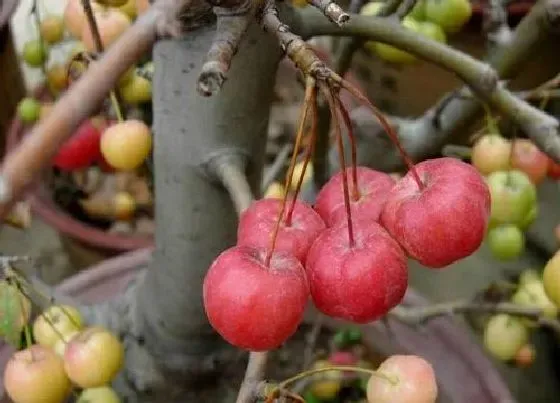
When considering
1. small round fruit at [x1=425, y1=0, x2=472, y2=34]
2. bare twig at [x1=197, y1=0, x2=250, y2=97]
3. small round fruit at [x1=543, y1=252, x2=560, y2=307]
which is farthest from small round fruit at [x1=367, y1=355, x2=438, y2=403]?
small round fruit at [x1=425, y1=0, x2=472, y2=34]

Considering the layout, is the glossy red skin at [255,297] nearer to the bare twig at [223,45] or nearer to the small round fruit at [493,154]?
the bare twig at [223,45]

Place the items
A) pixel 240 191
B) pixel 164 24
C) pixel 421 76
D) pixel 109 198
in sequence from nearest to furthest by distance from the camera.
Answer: pixel 164 24 → pixel 240 191 → pixel 109 198 → pixel 421 76

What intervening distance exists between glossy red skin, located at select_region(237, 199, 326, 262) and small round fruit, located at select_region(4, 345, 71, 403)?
8.5 inches

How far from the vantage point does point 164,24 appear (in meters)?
0.27

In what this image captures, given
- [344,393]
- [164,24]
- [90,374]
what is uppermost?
[164,24]

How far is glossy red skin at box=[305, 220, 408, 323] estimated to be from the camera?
32 centimetres

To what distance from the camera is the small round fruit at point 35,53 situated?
78 cm

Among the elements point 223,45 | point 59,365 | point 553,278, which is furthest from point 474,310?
point 223,45

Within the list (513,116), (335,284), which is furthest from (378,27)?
(335,284)

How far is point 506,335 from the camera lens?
26.3 inches

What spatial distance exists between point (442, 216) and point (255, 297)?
79 mm

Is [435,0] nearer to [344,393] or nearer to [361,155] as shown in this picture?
[361,155]

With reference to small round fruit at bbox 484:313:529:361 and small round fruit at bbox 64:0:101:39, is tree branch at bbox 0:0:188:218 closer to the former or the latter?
small round fruit at bbox 64:0:101:39

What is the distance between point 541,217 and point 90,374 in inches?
31.9
